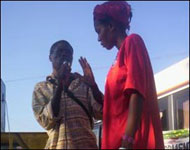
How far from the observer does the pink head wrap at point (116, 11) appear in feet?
9.07

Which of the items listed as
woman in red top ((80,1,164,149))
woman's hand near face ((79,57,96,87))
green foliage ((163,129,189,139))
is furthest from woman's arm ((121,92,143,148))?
green foliage ((163,129,189,139))

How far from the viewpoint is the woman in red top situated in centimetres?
244

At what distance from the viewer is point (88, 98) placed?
11.6ft

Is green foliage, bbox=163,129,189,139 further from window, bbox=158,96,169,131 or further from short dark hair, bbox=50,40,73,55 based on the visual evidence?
short dark hair, bbox=50,40,73,55

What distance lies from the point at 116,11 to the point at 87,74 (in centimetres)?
60

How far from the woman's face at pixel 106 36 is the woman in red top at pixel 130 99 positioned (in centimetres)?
4

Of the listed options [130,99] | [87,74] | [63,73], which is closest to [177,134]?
[63,73]

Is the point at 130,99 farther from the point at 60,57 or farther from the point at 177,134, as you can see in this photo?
the point at 177,134

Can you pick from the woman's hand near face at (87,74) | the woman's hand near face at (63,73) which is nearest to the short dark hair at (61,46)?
the woman's hand near face at (63,73)

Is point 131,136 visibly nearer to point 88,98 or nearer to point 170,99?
point 88,98

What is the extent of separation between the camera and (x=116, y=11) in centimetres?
276

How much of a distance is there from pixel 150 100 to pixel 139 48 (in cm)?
27

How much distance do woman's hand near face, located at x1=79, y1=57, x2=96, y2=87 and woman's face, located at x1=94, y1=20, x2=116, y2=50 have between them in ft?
1.46

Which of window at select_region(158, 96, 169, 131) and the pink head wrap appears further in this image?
window at select_region(158, 96, 169, 131)
